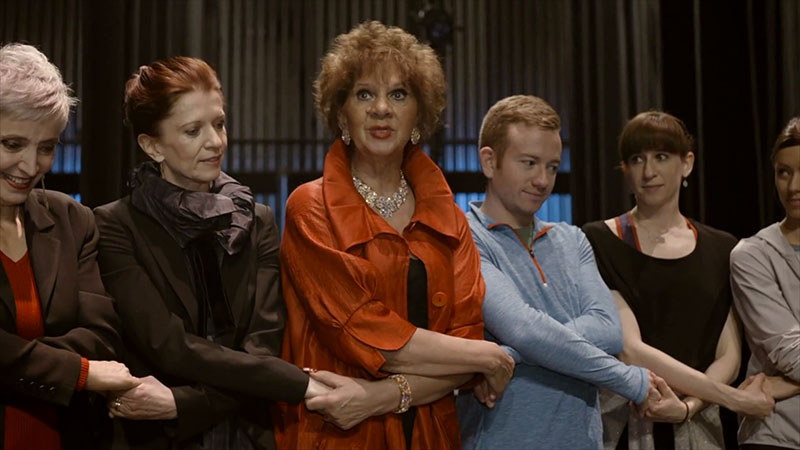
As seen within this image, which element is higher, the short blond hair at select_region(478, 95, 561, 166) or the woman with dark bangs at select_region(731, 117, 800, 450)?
the short blond hair at select_region(478, 95, 561, 166)

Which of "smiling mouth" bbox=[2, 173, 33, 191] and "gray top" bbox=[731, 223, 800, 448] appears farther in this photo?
"gray top" bbox=[731, 223, 800, 448]

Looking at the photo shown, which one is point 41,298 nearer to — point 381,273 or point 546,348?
point 381,273

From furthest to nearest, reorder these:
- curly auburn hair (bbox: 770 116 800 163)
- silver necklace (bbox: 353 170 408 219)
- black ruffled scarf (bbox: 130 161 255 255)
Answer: curly auburn hair (bbox: 770 116 800 163), silver necklace (bbox: 353 170 408 219), black ruffled scarf (bbox: 130 161 255 255)

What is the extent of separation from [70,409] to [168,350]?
0.89 feet

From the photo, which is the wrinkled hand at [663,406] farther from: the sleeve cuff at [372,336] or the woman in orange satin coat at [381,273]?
the sleeve cuff at [372,336]

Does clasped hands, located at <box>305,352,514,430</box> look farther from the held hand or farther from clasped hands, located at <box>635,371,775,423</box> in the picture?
clasped hands, located at <box>635,371,775,423</box>

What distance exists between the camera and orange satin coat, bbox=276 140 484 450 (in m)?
2.30

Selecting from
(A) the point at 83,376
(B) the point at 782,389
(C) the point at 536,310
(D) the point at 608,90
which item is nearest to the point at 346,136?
(C) the point at 536,310

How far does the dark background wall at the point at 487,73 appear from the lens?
4238 millimetres

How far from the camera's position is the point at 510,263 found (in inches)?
105

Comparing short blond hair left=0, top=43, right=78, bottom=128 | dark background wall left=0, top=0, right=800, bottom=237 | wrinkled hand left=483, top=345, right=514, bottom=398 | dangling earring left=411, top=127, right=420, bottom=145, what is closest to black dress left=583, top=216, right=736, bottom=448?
wrinkled hand left=483, top=345, right=514, bottom=398

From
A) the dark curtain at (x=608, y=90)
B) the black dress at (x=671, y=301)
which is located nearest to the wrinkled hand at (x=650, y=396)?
the black dress at (x=671, y=301)

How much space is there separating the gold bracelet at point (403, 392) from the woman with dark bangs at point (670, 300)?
757mm

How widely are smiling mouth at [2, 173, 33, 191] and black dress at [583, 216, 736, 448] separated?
167 centimetres
